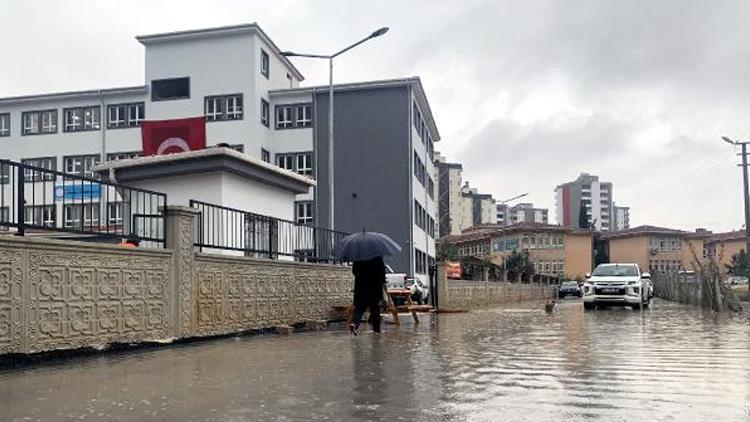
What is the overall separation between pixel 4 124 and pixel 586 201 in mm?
135600

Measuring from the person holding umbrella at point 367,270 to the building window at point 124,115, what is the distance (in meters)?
41.7

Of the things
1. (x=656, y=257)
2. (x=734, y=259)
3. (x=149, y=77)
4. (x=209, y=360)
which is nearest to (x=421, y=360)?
(x=209, y=360)

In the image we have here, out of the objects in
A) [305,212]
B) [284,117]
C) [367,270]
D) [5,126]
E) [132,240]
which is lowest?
[367,270]

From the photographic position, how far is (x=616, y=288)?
80.9 ft

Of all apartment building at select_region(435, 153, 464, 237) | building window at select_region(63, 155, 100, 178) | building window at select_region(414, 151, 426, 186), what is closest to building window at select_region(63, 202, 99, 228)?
building window at select_region(414, 151, 426, 186)

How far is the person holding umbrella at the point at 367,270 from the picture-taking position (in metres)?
14.1

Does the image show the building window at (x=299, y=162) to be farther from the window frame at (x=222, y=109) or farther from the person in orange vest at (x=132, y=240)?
the person in orange vest at (x=132, y=240)

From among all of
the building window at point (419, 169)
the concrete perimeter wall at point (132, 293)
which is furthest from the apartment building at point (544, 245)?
the concrete perimeter wall at point (132, 293)

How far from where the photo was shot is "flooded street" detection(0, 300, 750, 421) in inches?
234

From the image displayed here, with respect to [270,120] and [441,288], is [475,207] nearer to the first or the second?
[270,120]

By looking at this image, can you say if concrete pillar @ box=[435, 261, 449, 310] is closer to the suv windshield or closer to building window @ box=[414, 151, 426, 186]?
the suv windshield

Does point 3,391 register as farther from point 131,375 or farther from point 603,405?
point 603,405

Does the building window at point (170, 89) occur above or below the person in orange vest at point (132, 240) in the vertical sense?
above

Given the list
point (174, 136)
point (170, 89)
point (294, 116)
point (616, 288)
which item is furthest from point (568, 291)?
point (174, 136)
